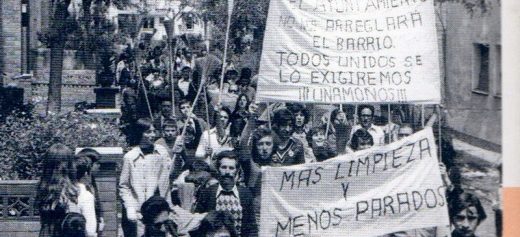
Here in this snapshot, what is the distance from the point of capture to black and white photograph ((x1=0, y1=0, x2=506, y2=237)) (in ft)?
14.1

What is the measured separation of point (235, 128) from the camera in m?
4.41

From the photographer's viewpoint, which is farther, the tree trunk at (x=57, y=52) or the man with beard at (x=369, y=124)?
the man with beard at (x=369, y=124)

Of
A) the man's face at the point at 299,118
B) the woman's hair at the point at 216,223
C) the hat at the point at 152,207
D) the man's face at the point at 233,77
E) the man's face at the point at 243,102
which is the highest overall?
the man's face at the point at 233,77

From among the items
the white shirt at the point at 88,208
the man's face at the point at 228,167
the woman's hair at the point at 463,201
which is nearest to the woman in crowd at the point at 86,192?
the white shirt at the point at 88,208

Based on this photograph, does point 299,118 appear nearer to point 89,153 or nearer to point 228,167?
point 228,167

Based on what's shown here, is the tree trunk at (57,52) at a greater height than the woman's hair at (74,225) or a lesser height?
greater

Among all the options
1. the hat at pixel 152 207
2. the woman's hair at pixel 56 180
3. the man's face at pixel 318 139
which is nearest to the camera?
the woman's hair at pixel 56 180

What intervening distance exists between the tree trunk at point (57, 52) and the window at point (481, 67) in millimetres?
1849

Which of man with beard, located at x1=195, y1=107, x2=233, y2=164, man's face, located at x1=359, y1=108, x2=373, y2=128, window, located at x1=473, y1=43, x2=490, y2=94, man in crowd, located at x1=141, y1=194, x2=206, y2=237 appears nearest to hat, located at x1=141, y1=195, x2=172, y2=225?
man in crowd, located at x1=141, y1=194, x2=206, y2=237

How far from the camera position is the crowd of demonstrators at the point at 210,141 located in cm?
432

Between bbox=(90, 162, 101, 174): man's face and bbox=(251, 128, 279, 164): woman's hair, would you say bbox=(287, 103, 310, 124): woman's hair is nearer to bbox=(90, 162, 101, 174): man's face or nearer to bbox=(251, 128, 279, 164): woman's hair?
bbox=(251, 128, 279, 164): woman's hair

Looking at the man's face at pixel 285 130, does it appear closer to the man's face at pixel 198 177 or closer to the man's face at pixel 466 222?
the man's face at pixel 198 177

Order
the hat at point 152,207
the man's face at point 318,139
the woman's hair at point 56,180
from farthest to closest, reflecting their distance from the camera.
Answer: the man's face at point 318,139 → the hat at point 152,207 → the woman's hair at point 56,180

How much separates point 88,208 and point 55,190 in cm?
16
